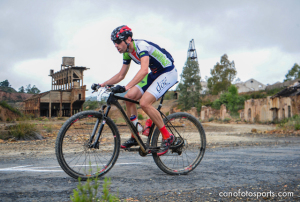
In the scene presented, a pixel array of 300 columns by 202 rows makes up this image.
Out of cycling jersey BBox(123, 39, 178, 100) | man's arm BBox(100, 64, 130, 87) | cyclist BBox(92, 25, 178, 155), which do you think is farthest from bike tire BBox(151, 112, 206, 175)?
man's arm BBox(100, 64, 130, 87)

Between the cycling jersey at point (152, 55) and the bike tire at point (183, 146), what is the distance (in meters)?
0.77

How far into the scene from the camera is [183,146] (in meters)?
4.44

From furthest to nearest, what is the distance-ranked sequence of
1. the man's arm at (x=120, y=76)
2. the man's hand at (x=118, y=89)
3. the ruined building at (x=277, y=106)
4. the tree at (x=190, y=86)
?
1. the tree at (x=190, y=86)
2. the ruined building at (x=277, y=106)
3. the man's arm at (x=120, y=76)
4. the man's hand at (x=118, y=89)

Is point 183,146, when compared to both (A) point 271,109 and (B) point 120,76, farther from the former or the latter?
(A) point 271,109

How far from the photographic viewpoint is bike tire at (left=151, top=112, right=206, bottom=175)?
4.17 m

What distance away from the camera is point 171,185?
Result: 337 centimetres

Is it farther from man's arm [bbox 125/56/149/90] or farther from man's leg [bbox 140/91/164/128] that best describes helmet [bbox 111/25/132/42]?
man's leg [bbox 140/91/164/128]

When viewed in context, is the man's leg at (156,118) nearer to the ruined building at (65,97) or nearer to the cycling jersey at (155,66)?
the cycling jersey at (155,66)

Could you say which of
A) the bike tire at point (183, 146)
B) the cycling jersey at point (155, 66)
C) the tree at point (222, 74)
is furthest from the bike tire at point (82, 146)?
the tree at point (222, 74)

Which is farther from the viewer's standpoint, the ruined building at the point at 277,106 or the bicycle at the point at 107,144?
the ruined building at the point at 277,106

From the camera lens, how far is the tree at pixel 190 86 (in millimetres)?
63219

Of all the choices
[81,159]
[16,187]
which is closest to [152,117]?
[81,159]

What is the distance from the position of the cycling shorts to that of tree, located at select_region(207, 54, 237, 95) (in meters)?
70.1

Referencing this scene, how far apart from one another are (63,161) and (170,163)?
166cm
